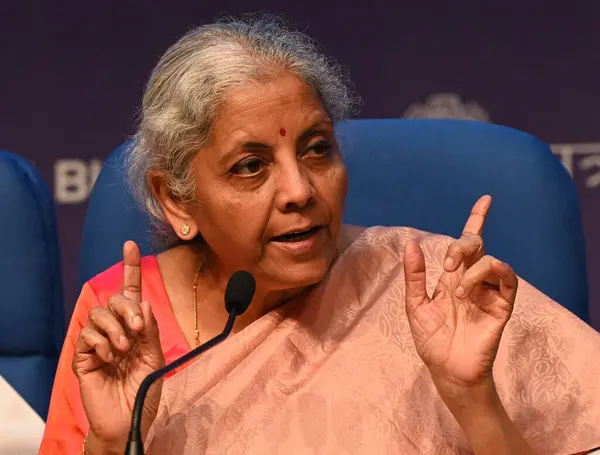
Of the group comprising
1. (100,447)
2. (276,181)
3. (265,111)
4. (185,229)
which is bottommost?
(100,447)

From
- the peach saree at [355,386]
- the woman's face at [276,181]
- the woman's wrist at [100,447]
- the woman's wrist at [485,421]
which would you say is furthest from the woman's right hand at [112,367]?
the woman's wrist at [485,421]

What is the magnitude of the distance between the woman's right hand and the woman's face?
10.1 inches

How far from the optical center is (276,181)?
1928mm

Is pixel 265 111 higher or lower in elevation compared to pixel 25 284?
higher

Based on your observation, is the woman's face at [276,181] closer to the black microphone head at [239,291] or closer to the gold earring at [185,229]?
the gold earring at [185,229]

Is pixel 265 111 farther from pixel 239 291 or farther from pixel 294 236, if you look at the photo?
pixel 239 291

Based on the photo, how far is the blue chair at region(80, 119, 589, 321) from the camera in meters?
2.26

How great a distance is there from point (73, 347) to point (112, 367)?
0.32 meters

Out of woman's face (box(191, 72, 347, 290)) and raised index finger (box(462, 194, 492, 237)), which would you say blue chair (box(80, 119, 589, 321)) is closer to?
woman's face (box(191, 72, 347, 290))

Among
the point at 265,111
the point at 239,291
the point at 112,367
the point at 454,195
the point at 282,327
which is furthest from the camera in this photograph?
the point at 454,195

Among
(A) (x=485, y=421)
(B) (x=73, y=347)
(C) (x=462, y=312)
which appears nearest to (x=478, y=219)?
(C) (x=462, y=312)

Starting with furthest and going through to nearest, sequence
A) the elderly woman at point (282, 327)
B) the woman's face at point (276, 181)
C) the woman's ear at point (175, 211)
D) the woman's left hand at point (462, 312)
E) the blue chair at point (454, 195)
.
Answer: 1. the blue chair at point (454, 195)
2. the woman's ear at point (175, 211)
3. the woman's face at point (276, 181)
4. the elderly woman at point (282, 327)
5. the woman's left hand at point (462, 312)

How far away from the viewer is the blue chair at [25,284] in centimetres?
240

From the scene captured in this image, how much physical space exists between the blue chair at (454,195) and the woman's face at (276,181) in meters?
0.36
